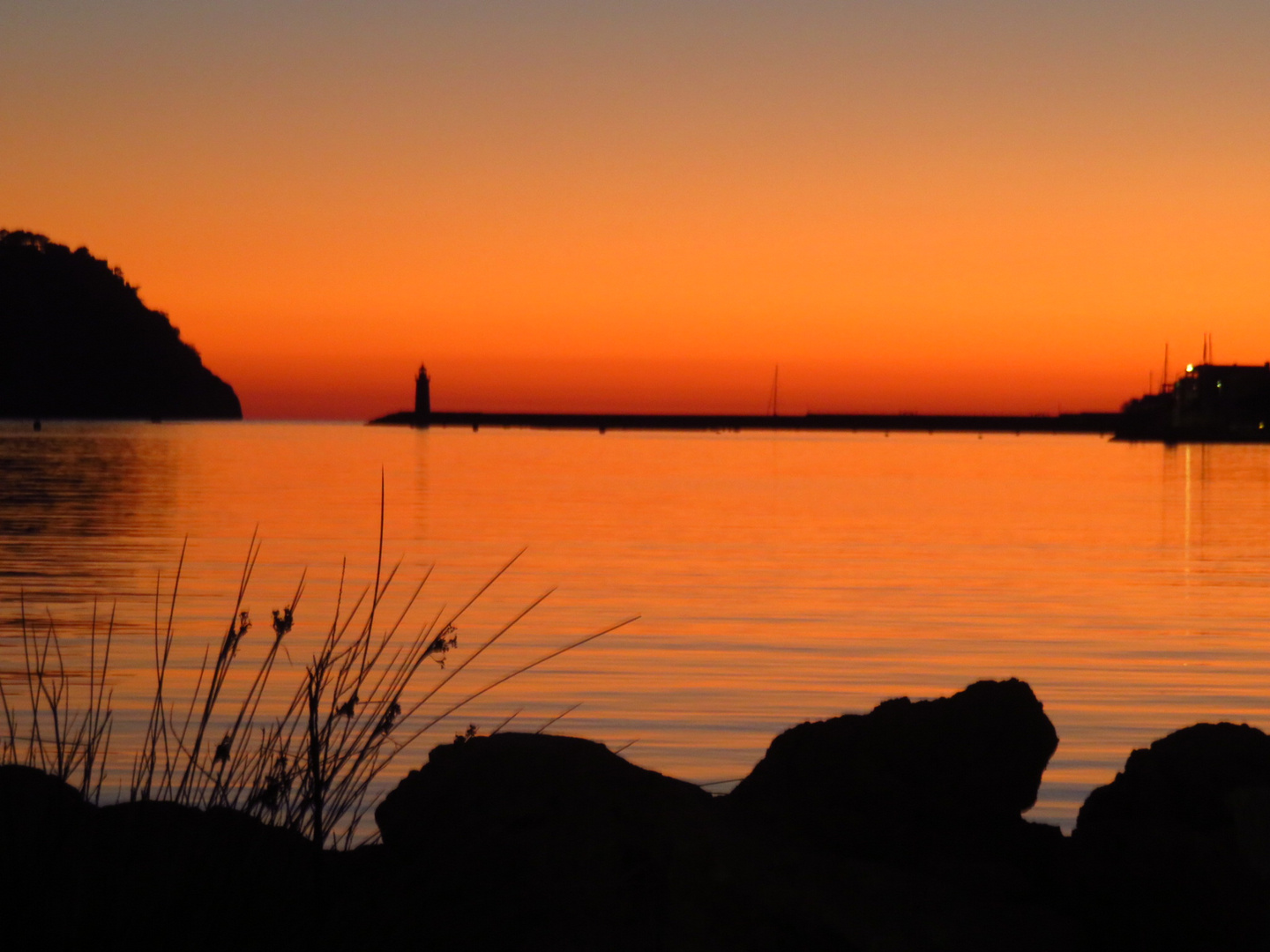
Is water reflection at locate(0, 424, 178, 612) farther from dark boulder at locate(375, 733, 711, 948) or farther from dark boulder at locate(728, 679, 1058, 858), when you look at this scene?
dark boulder at locate(728, 679, 1058, 858)

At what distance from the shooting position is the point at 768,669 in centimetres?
1497

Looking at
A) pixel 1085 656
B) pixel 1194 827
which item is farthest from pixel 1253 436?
pixel 1194 827

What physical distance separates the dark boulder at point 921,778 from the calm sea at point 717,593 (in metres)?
2.60

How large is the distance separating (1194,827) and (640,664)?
10.4m

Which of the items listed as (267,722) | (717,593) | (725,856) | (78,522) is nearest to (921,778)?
(725,856)

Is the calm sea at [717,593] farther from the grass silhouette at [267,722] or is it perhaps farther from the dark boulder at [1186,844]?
the dark boulder at [1186,844]

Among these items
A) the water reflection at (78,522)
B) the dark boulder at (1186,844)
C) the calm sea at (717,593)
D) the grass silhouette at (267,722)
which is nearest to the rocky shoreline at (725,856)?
the dark boulder at (1186,844)

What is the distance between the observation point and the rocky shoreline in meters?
4.20

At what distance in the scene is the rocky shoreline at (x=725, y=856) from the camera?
13.8 ft

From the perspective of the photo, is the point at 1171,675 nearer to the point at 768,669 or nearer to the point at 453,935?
the point at 768,669

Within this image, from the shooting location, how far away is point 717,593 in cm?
2148

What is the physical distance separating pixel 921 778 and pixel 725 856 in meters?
1.02

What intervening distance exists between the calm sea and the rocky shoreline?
1.90 metres

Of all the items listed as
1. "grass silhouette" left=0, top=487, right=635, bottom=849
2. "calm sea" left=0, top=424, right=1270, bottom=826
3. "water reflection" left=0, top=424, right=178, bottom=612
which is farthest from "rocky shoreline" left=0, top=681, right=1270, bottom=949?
"water reflection" left=0, top=424, right=178, bottom=612
